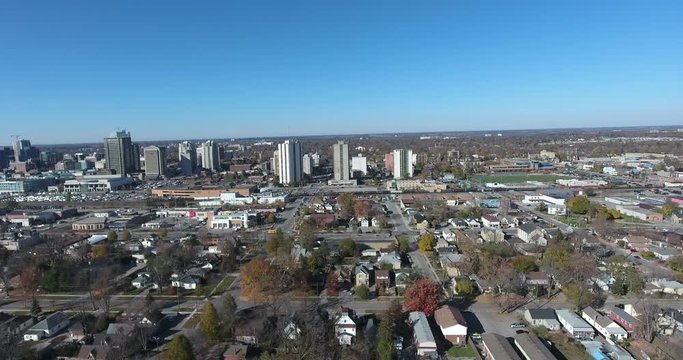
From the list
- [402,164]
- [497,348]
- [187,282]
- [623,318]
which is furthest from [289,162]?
[497,348]

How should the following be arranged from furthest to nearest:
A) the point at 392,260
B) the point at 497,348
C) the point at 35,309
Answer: the point at 392,260 < the point at 35,309 < the point at 497,348

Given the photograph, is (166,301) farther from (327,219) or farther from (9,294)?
(327,219)

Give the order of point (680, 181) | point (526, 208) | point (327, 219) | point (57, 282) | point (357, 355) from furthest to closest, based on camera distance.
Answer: point (680, 181) < point (526, 208) < point (327, 219) < point (57, 282) < point (357, 355)

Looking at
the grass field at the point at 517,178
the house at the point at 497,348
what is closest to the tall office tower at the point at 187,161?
the grass field at the point at 517,178

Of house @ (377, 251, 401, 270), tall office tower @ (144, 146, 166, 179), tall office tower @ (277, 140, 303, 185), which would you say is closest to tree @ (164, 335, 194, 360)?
house @ (377, 251, 401, 270)

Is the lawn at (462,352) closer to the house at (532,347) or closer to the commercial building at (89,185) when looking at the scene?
the house at (532,347)

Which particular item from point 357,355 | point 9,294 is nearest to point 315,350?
point 357,355

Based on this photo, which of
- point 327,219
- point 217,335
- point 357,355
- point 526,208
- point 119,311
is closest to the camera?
point 357,355

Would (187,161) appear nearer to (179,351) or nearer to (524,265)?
(524,265)
